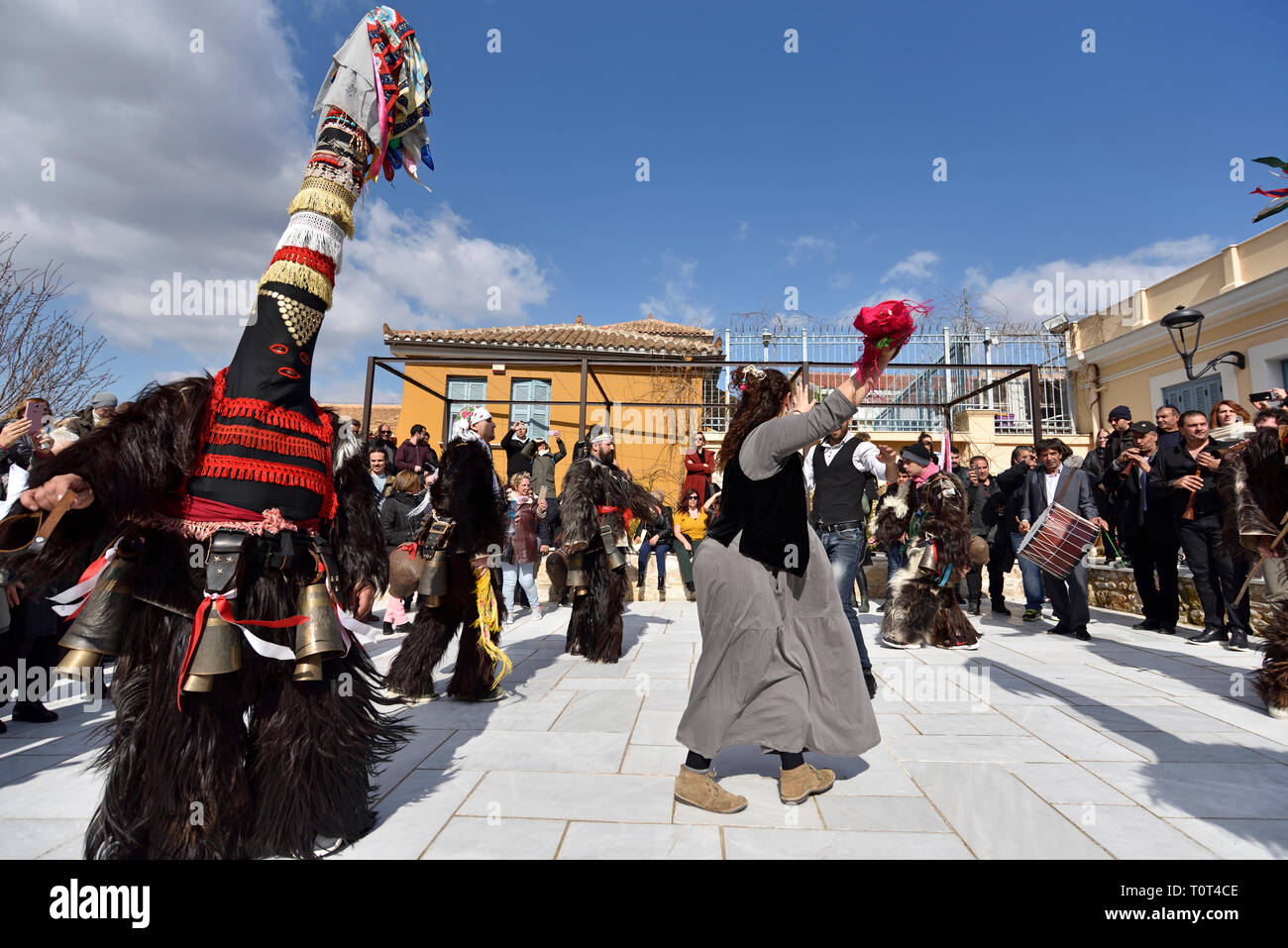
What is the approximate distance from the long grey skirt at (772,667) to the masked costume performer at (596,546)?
2.66m

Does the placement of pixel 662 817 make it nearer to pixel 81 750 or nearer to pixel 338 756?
pixel 338 756

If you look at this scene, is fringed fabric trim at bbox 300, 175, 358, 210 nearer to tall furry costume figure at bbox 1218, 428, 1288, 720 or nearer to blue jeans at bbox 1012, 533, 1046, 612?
tall furry costume figure at bbox 1218, 428, 1288, 720

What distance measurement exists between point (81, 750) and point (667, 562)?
23.7 feet

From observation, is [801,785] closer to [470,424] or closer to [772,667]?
[772,667]

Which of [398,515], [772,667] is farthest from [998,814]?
[398,515]

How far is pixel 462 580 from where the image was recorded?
14.4 feet

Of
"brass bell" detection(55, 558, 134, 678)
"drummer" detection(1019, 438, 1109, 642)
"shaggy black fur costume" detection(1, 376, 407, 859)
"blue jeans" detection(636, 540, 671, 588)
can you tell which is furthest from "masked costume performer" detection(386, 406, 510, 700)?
"drummer" detection(1019, 438, 1109, 642)

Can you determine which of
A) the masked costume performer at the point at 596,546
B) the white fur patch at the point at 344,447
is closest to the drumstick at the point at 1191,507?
the masked costume performer at the point at 596,546

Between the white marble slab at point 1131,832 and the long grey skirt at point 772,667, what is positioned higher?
the long grey skirt at point 772,667

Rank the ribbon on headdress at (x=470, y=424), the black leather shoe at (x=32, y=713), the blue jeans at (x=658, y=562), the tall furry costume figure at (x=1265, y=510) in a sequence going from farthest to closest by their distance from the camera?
the blue jeans at (x=658, y=562)
the ribbon on headdress at (x=470, y=424)
the black leather shoe at (x=32, y=713)
the tall furry costume figure at (x=1265, y=510)

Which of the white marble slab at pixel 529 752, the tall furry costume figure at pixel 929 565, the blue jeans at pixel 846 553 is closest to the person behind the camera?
the white marble slab at pixel 529 752

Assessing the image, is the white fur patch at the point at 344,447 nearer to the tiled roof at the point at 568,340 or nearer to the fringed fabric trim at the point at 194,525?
the fringed fabric trim at the point at 194,525

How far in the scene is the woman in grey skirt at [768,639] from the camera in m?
2.66

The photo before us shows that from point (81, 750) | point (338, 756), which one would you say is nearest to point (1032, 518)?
point (338, 756)
